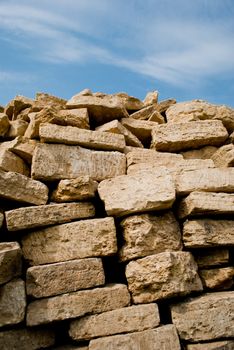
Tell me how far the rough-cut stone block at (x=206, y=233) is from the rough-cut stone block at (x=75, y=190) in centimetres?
134

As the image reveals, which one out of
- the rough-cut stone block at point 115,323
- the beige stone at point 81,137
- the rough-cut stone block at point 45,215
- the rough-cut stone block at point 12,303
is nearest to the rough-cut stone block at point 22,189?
the rough-cut stone block at point 45,215

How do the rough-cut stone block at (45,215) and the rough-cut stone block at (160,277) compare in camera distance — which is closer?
the rough-cut stone block at (160,277)

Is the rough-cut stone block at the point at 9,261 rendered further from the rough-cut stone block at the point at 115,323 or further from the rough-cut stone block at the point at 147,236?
the rough-cut stone block at the point at 147,236

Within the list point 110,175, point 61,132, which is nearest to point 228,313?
point 110,175

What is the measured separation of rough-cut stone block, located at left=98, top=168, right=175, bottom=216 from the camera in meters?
4.60

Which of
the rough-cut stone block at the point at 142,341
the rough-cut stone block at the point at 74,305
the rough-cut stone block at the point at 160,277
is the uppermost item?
the rough-cut stone block at the point at 160,277

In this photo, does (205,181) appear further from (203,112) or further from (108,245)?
(203,112)

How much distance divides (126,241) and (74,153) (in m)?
1.49

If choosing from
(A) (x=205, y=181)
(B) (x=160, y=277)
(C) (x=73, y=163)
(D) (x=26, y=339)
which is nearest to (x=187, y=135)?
(A) (x=205, y=181)

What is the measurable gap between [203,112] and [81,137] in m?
2.45

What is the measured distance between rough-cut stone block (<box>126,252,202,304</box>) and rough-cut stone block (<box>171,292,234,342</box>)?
0.66 ft

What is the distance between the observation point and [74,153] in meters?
5.27

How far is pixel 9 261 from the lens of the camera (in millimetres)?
4203

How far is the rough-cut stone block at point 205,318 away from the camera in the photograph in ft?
14.1
